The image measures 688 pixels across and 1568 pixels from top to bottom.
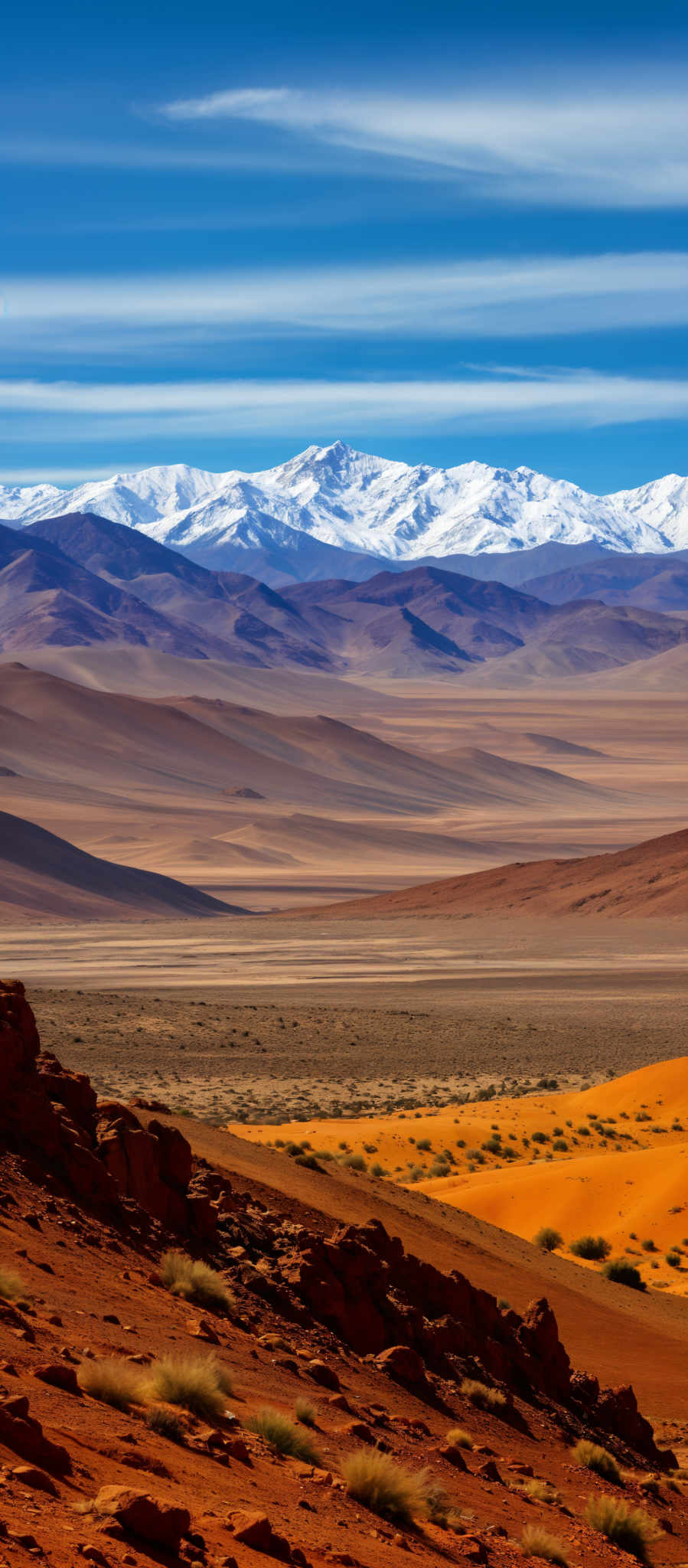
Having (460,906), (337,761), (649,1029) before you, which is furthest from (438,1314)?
(337,761)

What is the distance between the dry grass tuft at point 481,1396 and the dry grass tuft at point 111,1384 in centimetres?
503

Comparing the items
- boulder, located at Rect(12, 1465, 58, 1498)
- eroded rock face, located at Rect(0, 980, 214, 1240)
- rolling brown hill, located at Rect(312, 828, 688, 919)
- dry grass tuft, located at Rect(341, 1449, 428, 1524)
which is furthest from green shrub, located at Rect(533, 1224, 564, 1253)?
rolling brown hill, located at Rect(312, 828, 688, 919)

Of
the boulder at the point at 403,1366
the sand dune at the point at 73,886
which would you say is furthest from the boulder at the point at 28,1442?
the sand dune at the point at 73,886

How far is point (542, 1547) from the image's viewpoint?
349 inches

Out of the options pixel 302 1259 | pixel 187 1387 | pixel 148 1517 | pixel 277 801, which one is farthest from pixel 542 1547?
pixel 277 801

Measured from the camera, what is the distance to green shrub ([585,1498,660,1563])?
10.2 meters

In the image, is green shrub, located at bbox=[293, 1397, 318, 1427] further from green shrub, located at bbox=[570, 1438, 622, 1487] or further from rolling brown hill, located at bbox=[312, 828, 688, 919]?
rolling brown hill, located at bbox=[312, 828, 688, 919]

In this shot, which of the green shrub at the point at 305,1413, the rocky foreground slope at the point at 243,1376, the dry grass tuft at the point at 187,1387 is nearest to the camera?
the rocky foreground slope at the point at 243,1376

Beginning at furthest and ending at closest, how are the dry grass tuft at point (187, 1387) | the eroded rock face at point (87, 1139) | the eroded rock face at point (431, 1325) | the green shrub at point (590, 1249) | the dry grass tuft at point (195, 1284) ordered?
1. the green shrub at point (590, 1249)
2. the eroded rock face at point (431, 1325)
3. the eroded rock face at point (87, 1139)
4. the dry grass tuft at point (195, 1284)
5. the dry grass tuft at point (187, 1387)

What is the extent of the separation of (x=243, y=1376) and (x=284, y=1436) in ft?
4.10

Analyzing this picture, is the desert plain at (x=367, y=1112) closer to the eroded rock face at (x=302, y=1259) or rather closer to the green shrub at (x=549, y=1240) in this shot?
the eroded rock face at (x=302, y=1259)

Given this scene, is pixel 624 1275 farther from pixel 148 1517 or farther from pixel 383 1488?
pixel 148 1517

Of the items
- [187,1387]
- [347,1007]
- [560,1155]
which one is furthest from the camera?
[347,1007]

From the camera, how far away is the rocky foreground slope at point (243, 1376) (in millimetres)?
6609
